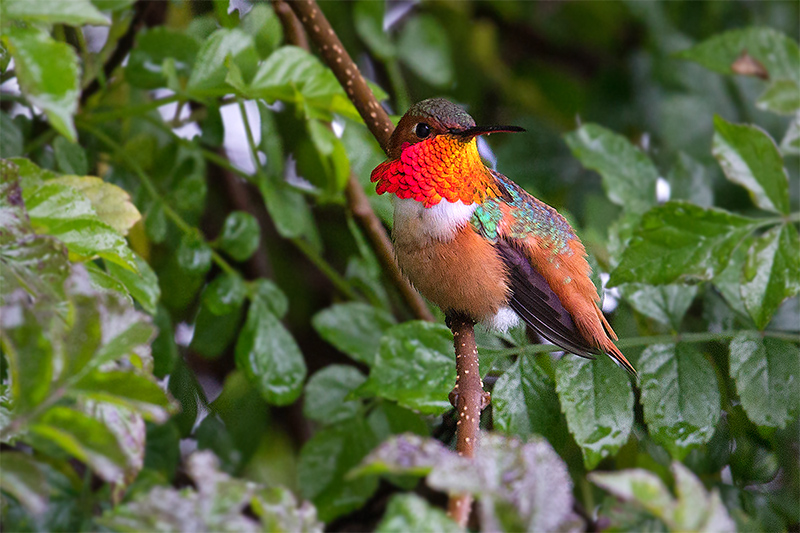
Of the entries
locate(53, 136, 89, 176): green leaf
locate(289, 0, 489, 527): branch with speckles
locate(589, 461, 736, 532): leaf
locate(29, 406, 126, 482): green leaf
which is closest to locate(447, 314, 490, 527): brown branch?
locate(289, 0, 489, 527): branch with speckles

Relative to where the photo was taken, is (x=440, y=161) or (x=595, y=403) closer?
(x=440, y=161)

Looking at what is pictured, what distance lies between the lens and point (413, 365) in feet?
2.89

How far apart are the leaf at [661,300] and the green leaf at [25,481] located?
69 centimetres

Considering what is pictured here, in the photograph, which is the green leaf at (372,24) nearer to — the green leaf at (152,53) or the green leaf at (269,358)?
the green leaf at (152,53)

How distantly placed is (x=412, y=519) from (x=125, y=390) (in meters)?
0.20

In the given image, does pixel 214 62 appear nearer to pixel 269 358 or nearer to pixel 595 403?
pixel 269 358

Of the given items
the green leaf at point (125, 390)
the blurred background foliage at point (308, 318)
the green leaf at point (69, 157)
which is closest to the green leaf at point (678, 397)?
the blurred background foliage at point (308, 318)

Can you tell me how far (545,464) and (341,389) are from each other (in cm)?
68

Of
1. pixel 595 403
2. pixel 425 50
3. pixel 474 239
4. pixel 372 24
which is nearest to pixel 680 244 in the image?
pixel 595 403

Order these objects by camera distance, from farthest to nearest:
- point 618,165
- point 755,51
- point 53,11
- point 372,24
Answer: point 372,24, point 755,51, point 618,165, point 53,11

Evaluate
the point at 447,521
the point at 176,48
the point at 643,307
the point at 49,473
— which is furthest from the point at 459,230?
the point at 176,48

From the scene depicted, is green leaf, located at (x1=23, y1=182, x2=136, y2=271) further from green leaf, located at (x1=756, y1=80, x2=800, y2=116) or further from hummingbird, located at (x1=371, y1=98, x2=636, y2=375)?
A: green leaf, located at (x1=756, y1=80, x2=800, y2=116)

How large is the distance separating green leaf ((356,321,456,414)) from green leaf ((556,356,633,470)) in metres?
0.14

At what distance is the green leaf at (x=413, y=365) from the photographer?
0.86 meters
